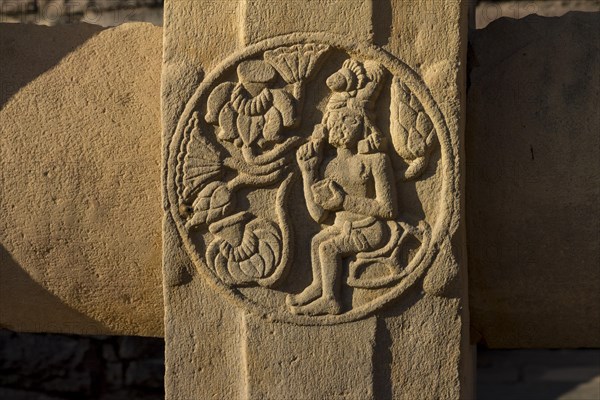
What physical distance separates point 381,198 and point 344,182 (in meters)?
0.09

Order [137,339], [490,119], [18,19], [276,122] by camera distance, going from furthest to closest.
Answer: [18,19]
[137,339]
[490,119]
[276,122]

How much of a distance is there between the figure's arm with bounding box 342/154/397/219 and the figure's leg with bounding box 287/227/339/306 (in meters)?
0.08

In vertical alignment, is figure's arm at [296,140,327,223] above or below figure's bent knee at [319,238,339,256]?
above

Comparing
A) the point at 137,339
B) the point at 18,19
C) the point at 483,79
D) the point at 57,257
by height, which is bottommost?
the point at 137,339

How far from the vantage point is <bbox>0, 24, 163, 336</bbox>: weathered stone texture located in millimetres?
2871

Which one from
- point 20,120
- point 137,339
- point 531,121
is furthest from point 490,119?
point 137,339

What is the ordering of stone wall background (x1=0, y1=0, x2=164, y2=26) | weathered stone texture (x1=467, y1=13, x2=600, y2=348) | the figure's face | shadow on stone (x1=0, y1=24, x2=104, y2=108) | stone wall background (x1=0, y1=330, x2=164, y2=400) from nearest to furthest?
the figure's face < weathered stone texture (x1=467, y1=13, x2=600, y2=348) < shadow on stone (x1=0, y1=24, x2=104, y2=108) < stone wall background (x1=0, y1=330, x2=164, y2=400) < stone wall background (x1=0, y1=0, x2=164, y2=26)

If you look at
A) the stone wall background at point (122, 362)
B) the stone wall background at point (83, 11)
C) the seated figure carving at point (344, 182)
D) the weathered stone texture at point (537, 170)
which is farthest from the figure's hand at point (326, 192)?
the stone wall background at point (83, 11)

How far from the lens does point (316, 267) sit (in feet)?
8.77

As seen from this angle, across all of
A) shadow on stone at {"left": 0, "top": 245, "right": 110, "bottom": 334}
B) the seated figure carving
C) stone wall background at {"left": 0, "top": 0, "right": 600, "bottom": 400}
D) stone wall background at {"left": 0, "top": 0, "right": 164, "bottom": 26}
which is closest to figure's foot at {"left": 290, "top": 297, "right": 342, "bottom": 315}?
the seated figure carving

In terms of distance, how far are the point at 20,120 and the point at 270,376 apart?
891mm

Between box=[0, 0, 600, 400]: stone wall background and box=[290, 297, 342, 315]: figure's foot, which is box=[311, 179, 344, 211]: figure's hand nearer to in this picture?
box=[290, 297, 342, 315]: figure's foot

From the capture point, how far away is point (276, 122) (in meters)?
2.66

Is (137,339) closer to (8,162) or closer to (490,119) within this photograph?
(8,162)
